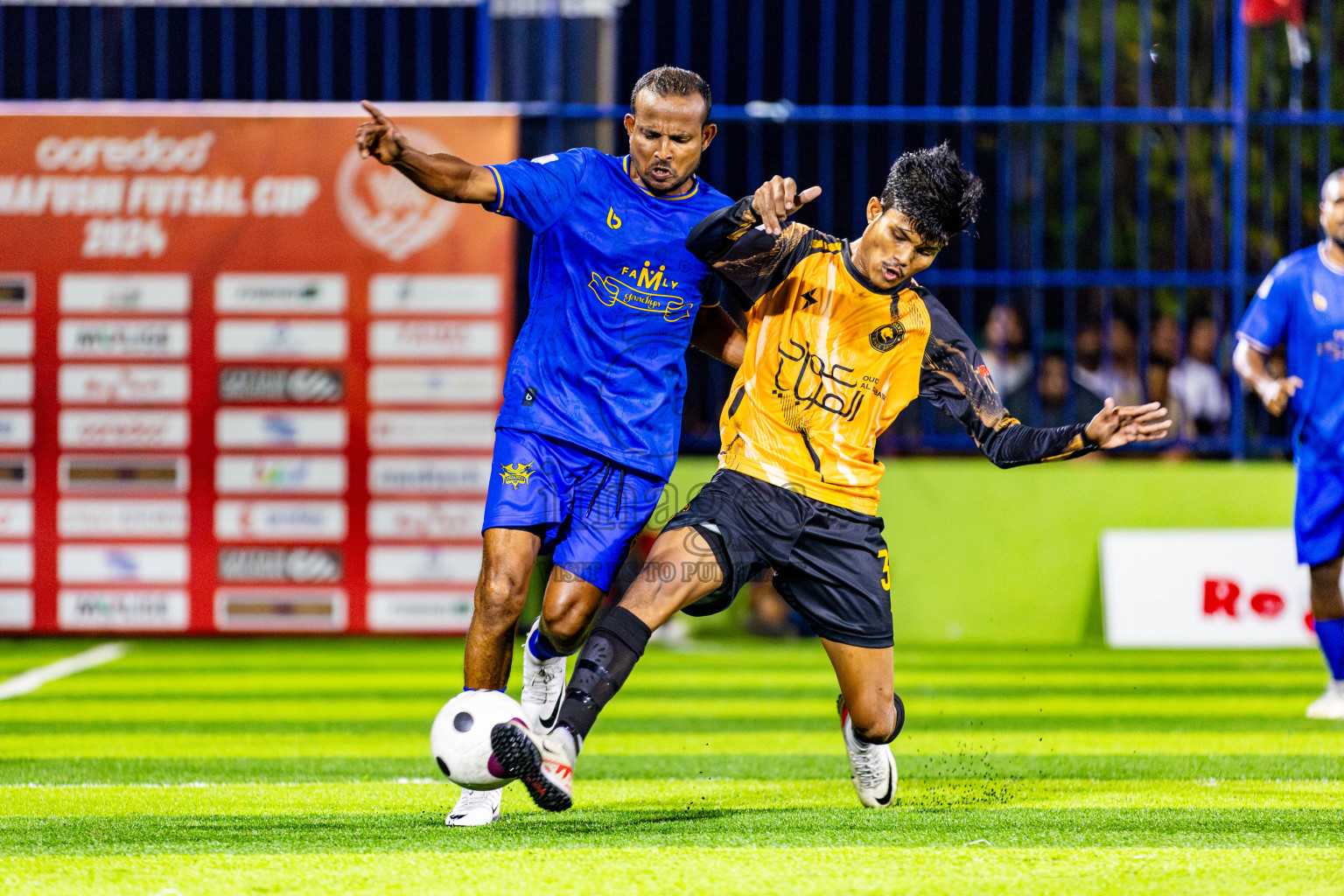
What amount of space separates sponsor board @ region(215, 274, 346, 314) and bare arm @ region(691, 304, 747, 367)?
6211 millimetres

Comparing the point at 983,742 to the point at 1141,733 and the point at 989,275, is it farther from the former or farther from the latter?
the point at 989,275

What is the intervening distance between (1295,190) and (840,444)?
7.79m

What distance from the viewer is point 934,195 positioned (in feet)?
14.8

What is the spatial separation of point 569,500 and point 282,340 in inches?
254

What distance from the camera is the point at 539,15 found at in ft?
36.0

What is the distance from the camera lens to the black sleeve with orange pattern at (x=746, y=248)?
14.7 feet

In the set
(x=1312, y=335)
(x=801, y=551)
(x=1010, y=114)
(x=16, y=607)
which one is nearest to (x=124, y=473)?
(x=16, y=607)

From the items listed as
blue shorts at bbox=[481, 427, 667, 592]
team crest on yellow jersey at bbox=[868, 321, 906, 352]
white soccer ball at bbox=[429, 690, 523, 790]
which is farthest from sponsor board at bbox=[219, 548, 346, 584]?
white soccer ball at bbox=[429, 690, 523, 790]

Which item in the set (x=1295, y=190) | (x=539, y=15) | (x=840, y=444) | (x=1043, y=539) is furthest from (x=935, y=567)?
(x=840, y=444)

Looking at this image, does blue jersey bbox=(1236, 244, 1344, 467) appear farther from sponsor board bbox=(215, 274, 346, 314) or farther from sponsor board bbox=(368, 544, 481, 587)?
sponsor board bbox=(215, 274, 346, 314)

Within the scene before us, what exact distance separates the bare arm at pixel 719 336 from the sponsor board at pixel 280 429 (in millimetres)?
6138

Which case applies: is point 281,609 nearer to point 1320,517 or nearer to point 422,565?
point 422,565

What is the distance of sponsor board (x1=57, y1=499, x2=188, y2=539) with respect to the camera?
35.3 feet

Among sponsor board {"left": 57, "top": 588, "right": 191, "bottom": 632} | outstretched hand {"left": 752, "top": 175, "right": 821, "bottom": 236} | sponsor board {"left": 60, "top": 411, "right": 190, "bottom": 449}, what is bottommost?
sponsor board {"left": 57, "top": 588, "right": 191, "bottom": 632}
